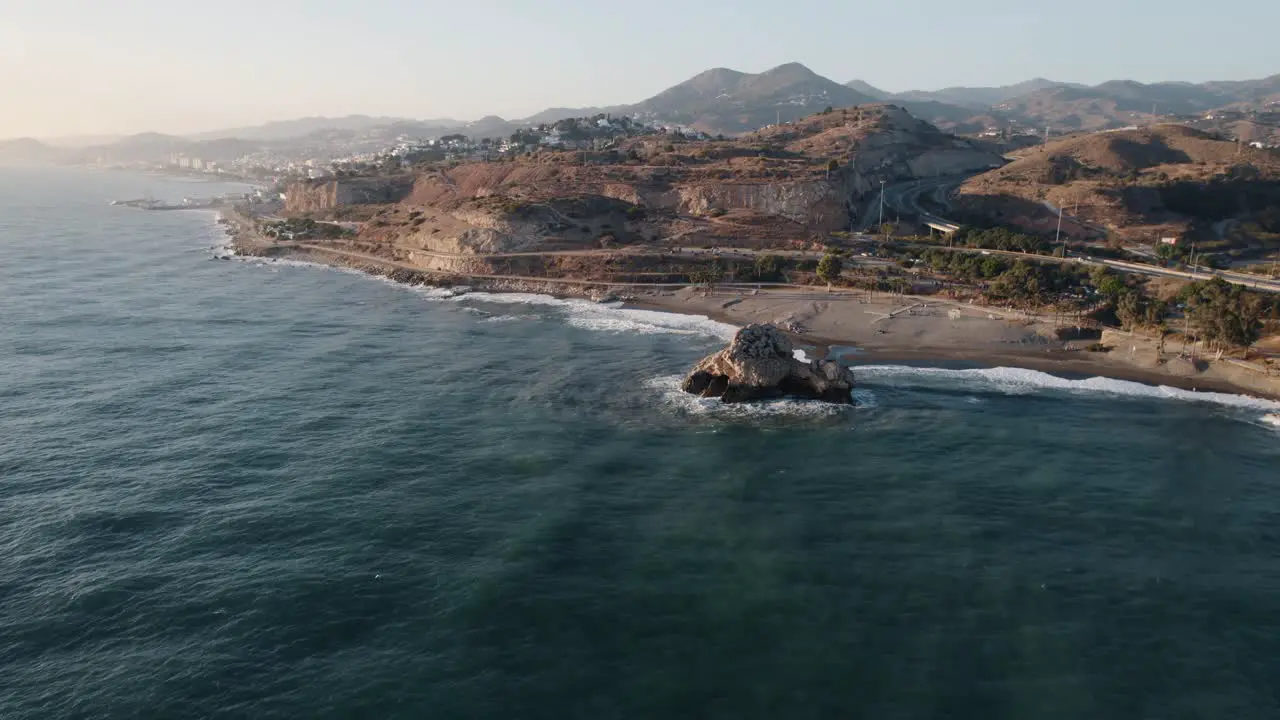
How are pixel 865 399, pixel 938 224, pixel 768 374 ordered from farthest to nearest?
pixel 938 224
pixel 865 399
pixel 768 374

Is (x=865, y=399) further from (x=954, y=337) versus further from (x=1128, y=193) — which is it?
(x=1128, y=193)

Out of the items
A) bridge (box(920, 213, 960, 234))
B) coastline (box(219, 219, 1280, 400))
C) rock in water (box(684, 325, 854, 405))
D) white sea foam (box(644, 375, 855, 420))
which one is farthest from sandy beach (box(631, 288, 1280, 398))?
bridge (box(920, 213, 960, 234))

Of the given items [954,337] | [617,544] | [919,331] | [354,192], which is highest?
[354,192]

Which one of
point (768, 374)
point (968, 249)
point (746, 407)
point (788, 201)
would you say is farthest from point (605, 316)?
point (968, 249)

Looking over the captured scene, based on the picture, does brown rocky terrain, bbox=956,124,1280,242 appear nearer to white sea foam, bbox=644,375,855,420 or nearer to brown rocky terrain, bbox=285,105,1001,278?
brown rocky terrain, bbox=285,105,1001,278

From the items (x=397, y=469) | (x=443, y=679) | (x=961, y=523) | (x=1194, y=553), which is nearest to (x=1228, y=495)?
(x=1194, y=553)

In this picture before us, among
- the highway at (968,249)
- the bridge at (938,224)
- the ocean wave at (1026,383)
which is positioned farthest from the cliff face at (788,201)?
the ocean wave at (1026,383)
